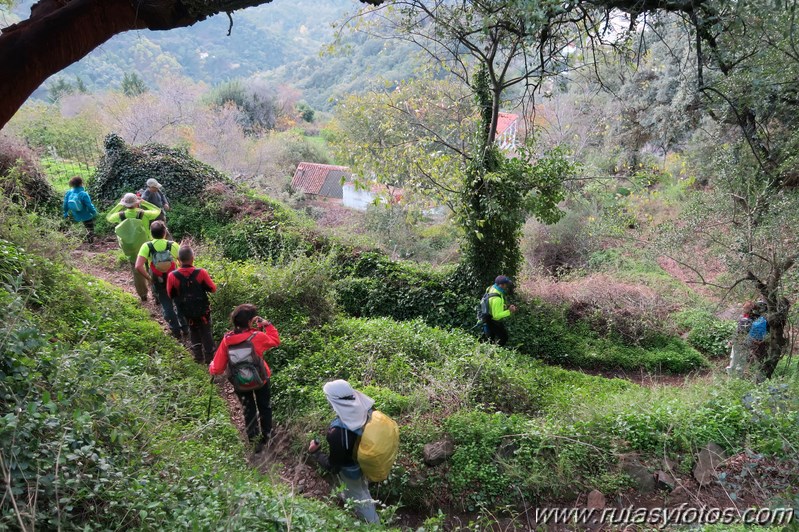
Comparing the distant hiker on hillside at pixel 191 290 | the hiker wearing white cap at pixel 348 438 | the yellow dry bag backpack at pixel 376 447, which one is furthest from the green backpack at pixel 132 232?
the yellow dry bag backpack at pixel 376 447

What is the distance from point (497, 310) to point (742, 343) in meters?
4.28

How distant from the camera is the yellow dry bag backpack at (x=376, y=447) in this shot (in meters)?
4.21

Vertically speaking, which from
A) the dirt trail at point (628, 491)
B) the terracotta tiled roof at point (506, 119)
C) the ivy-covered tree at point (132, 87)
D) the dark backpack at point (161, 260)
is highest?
the ivy-covered tree at point (132, 87)

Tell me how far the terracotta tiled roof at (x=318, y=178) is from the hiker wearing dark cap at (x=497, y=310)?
87.9ft

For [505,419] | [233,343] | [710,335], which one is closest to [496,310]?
[505,419]

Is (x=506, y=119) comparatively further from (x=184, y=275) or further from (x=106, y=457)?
(x=106, y=457)

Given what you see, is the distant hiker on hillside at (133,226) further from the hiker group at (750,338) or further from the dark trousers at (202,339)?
the hiker group at (750,338)

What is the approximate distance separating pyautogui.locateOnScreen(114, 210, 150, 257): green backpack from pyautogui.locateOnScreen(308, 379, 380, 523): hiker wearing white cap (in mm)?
4891

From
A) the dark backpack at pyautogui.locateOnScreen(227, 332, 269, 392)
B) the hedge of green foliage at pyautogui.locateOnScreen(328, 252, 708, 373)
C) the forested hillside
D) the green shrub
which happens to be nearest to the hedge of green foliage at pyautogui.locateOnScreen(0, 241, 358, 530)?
the forested hillside

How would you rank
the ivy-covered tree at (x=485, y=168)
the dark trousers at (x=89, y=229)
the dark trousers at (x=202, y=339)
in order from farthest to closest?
the dark trousers at (x=89, y=229), the ivy-covered tree at (x=485, y=168), the dark trousers at (x=202, y=339)

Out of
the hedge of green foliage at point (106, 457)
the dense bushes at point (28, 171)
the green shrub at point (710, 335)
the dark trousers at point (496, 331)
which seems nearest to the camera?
the hedge of green foliage at point (106, 457)

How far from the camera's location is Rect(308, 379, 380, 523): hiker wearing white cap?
419cm

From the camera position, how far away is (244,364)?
4.99 metres

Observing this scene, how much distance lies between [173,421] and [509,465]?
3.45 metres
